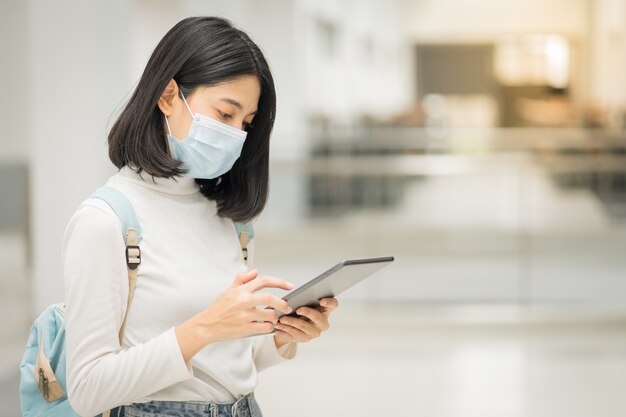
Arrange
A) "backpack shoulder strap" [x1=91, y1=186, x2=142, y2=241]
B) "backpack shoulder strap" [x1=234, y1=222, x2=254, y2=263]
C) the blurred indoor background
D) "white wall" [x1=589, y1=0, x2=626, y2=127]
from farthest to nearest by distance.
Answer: "white wall" [x1=589, y1=0, x2=626, y2=127] → the blurred indoor background → "backpack shoulder strap" [x1=234, y1=222, x2=254, y2=263] → "backpack shoulder strap" [x1=91, y1=186, x2=142, y2=241]

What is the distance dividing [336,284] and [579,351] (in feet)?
20.2

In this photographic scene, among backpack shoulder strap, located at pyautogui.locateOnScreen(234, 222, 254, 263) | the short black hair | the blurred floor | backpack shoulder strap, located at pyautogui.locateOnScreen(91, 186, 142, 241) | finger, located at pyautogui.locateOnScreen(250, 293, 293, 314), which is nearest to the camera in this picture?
finger, located at pyautogui.locateOnScreen(250, 293, 293, 314)

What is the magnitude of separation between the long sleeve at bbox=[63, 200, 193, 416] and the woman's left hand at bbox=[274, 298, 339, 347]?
11.9 inches

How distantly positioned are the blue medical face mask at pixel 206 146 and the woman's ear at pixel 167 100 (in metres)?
0.03

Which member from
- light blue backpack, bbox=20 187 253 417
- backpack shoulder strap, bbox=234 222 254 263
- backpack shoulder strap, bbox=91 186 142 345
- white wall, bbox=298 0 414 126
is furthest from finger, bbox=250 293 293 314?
white wall, bbox=298 0 414 126

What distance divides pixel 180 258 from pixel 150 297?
0.12 m

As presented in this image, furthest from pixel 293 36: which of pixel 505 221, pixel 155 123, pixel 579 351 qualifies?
pixel 155 123

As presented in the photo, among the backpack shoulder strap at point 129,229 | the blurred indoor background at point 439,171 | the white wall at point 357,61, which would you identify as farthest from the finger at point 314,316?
the white wall at point 357,61

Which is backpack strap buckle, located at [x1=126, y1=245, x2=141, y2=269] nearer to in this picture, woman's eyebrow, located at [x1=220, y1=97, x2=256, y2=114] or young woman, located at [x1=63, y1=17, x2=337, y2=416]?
young woman, located at [x1=63, y1=17, x2=337, y2=416]

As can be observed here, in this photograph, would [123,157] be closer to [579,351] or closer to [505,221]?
[579,351]

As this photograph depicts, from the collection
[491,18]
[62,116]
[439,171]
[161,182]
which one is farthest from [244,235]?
[491,18]

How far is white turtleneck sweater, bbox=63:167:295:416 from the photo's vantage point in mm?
1963

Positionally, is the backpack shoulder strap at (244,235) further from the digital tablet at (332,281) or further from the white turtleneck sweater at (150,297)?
the digital tablet at (332,281)

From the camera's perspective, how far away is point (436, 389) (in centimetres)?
650
